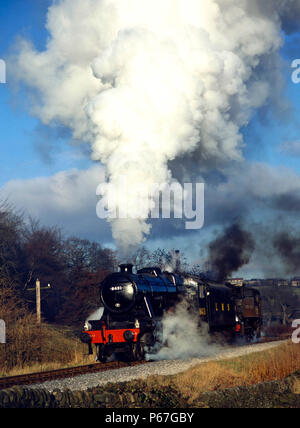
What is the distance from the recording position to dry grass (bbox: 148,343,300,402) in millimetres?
12637

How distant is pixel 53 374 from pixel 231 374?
18.6 ft

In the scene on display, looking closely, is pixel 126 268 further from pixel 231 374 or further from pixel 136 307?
pixel 231 374

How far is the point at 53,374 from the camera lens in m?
16.0

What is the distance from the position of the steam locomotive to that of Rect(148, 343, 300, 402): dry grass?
3.29 metres

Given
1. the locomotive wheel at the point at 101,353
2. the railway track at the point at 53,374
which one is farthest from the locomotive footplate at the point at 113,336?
the railway track at the point at 53,374

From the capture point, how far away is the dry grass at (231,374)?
41.5 ft

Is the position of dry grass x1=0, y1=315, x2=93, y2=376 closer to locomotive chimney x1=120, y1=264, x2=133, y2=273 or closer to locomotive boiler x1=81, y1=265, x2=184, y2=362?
locomotive boiler x1=81, y1=265, x2=184, y2=362

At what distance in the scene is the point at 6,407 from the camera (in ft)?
31.8

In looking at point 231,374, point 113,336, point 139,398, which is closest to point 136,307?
point 113,336

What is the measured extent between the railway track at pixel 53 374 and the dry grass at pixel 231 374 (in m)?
3.51

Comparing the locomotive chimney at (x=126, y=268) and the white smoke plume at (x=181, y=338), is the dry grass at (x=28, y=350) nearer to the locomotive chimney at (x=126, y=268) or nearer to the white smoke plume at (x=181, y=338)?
the white smoke plume at (x=181, y=338)

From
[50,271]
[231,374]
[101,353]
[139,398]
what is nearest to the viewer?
[139,398]

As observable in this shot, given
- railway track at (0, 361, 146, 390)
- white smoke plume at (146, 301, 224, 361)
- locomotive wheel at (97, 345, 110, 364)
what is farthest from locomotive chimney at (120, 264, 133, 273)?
railway track at (0, 361, 146, 390)

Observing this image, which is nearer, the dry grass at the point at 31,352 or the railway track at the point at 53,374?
the railway track at the point at 53,374
